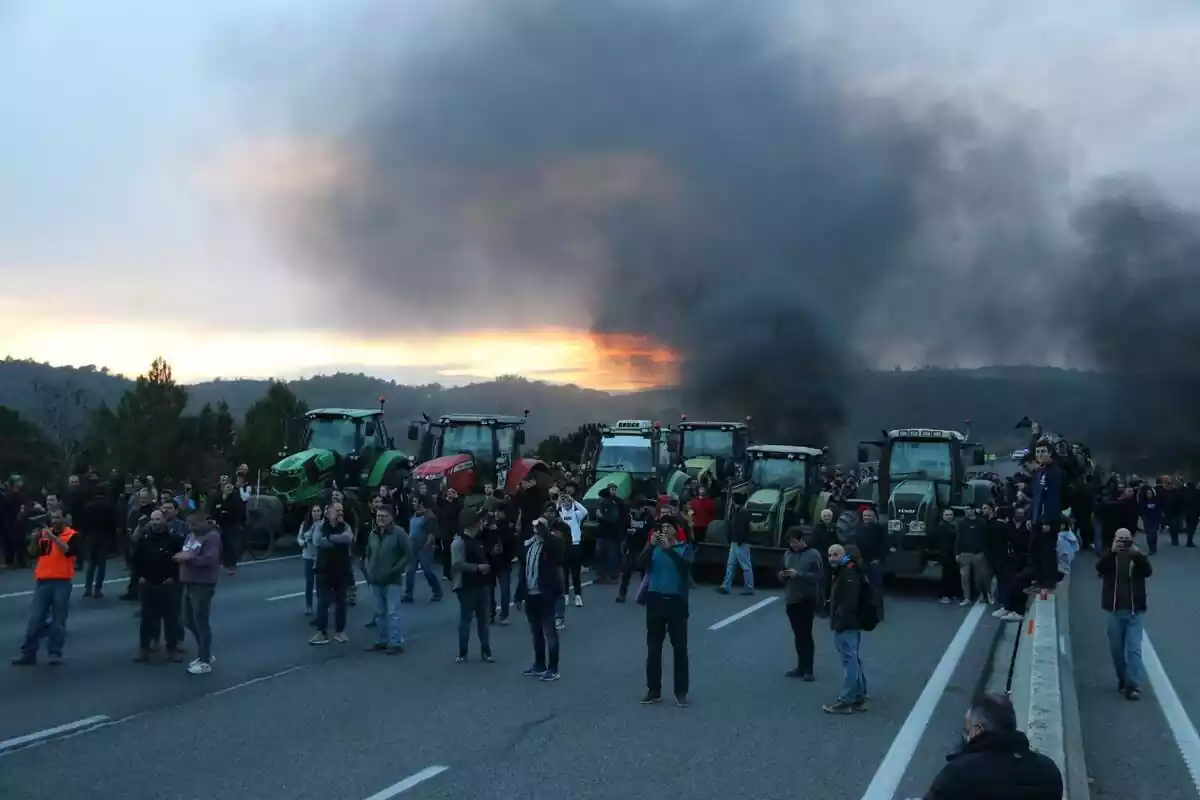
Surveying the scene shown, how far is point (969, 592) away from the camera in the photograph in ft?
67.1

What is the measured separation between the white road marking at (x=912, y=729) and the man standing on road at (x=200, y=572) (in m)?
6.85

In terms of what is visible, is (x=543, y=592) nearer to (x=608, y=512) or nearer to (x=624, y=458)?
(x=608, y=512)

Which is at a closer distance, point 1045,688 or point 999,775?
point 999,775

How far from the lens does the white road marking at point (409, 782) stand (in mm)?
7770

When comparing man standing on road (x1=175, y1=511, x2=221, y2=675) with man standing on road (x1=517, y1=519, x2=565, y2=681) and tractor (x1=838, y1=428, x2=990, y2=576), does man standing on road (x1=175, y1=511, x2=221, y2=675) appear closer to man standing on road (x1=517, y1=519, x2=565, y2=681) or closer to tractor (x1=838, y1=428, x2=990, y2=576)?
man standing on road (x1=517, y1=519, x2=565, y2=681)

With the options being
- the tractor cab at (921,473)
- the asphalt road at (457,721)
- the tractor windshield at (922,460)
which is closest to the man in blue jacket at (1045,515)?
the asphalt road at (457,721)

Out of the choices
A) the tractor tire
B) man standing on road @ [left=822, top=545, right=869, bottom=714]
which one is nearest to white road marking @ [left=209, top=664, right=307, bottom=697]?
man standing on road @ [left=822, top=545, right=869, bottom=714]

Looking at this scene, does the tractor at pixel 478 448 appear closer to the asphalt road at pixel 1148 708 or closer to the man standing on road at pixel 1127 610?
the asphalt road at pixel 1148 708

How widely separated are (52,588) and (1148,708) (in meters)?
10.9

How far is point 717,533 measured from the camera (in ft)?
77.3

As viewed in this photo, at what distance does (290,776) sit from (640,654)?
6638 millimetres

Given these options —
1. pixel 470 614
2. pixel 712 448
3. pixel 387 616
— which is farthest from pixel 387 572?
pixel 712 448

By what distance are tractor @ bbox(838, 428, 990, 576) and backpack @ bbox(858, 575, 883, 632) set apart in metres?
11.3

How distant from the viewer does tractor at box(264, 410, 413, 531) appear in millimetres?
27688
